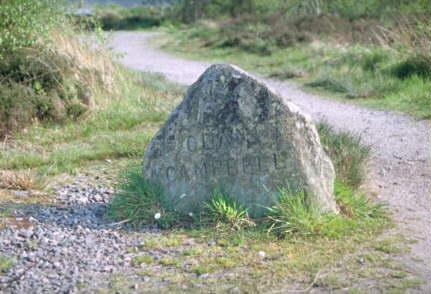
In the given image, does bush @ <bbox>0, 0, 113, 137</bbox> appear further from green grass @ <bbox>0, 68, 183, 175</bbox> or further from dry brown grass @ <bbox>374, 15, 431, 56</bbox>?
dry brown grass @ <bbox>374, 15, 431, 56</bbox>

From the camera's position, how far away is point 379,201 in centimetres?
717

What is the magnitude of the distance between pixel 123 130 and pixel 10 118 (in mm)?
1382

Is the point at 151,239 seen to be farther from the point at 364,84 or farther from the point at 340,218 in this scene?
the point at 364,84

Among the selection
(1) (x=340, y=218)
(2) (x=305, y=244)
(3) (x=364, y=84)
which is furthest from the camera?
(3) (x=364, y=84)

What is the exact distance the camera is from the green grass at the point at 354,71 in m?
12.7

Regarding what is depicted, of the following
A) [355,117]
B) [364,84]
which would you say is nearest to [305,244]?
[355,117]

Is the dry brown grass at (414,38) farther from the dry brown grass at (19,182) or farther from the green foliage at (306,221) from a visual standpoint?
the dry brown grass at (19,182)

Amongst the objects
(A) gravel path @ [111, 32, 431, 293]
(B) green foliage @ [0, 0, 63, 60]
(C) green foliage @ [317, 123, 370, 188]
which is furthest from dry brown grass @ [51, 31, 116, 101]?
(C) green foliage @ [317, 123, 370, 188]

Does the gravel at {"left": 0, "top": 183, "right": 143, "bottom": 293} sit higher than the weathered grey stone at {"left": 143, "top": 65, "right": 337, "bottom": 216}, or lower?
lower

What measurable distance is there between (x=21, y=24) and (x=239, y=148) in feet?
15.7

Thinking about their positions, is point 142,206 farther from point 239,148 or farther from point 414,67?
point 414,67

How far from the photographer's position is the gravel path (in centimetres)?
630

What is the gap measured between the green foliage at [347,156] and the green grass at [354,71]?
3570 mm

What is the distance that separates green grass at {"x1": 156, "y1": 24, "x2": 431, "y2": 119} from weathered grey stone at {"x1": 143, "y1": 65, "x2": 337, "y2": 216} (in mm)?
5562
